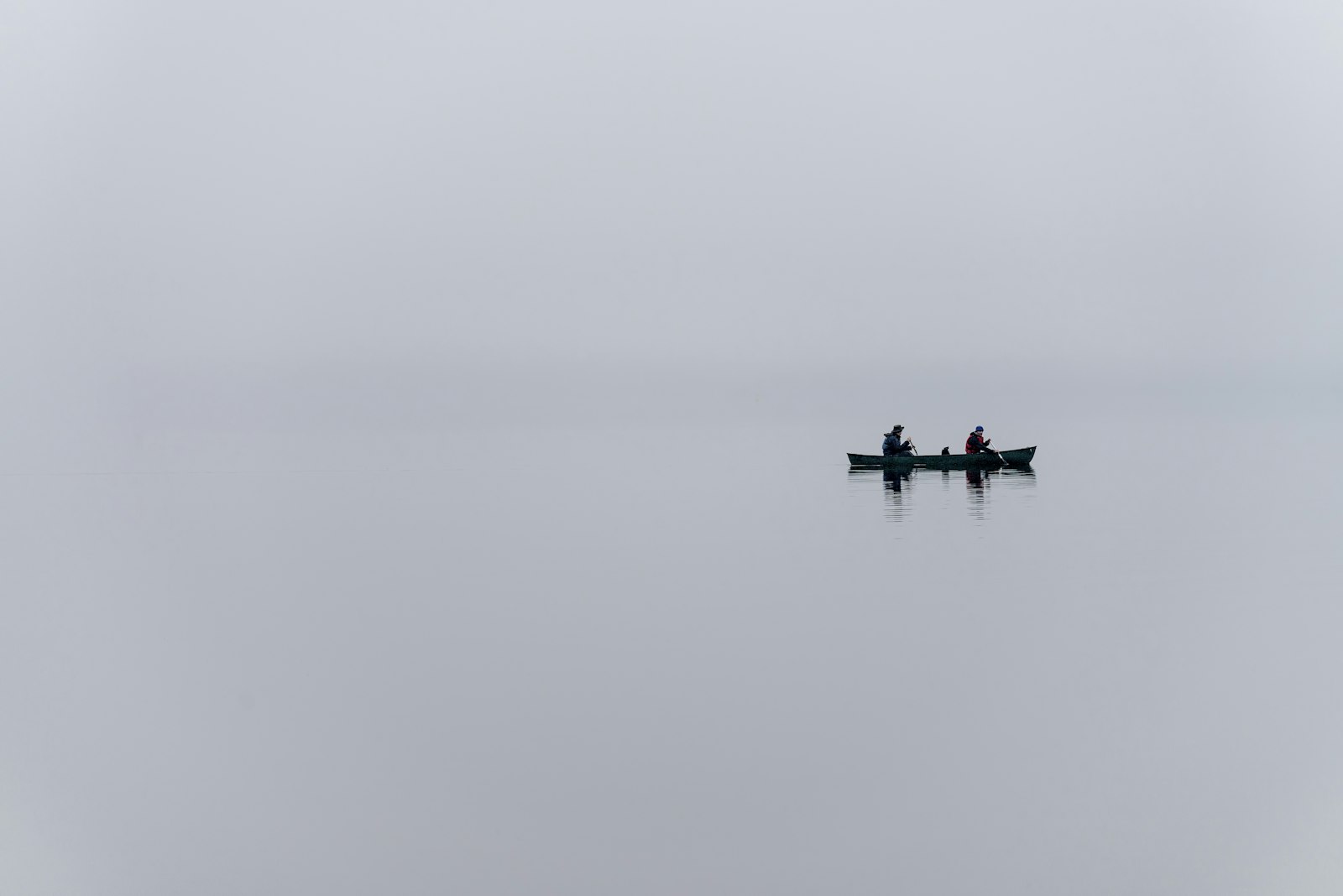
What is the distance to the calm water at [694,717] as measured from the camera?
13.5 m

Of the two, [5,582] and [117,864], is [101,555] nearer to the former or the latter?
[5,582]

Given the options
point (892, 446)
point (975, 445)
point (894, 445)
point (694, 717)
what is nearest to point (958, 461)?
point (975, 445)

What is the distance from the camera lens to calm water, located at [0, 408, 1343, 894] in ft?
44.4

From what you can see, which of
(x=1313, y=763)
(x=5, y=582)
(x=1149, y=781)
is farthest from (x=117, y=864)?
(x=5, y=582)

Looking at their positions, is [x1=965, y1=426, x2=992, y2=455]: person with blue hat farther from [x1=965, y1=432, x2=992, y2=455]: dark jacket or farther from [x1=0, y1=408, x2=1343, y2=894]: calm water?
[x1=0, y1=408, x2=1343, y2=894]: calm water

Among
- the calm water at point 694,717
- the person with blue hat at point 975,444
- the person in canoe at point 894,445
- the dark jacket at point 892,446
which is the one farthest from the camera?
the person with blue hat at point 975,444

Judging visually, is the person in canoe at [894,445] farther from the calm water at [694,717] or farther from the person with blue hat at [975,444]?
the calm water at [694,717]

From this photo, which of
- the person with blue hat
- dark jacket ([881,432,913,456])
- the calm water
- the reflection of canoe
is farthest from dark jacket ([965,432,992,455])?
the calm water

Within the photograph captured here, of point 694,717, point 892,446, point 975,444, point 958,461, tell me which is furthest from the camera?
point 975,444

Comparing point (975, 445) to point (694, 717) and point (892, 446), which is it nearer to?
point (892, 446)

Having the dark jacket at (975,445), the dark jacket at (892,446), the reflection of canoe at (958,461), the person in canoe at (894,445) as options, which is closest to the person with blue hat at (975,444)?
the dark jacket at (975,445)

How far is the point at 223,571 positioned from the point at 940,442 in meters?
129

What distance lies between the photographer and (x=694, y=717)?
19.1 meters

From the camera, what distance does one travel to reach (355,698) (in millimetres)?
21188
